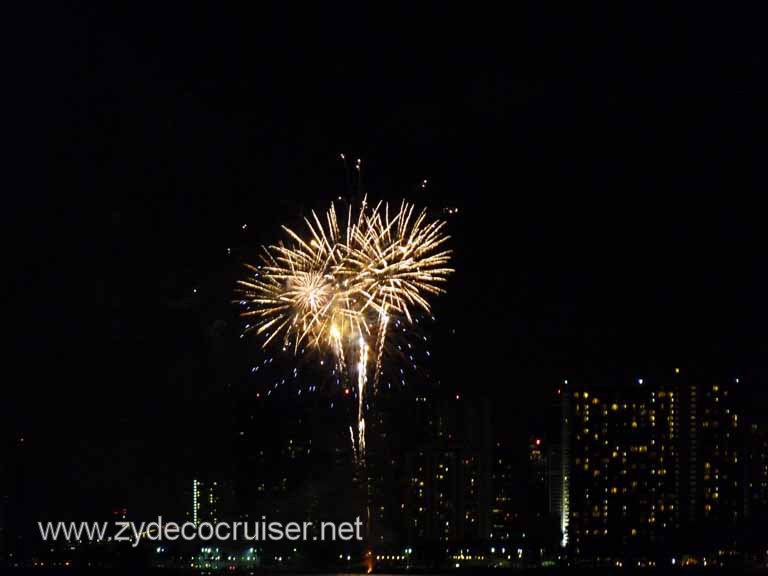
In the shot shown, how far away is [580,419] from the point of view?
55.9 metres

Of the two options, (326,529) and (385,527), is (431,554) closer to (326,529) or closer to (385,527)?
(385,527)

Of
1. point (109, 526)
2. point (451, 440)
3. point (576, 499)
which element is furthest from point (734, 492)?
point (109, 526)

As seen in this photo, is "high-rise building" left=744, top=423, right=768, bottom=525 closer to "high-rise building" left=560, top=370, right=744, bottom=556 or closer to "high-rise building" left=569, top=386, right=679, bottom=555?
"high-rise building" left=560, top=370, right=744, bottom=556

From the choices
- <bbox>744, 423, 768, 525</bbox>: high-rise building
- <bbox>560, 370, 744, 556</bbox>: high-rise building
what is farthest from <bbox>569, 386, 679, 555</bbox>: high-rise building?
<bbox>744, 423, 768, 525</bbox>: high-rise building

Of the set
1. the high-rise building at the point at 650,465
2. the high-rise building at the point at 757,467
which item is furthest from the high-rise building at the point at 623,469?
the high-rise building at the point at 757,467

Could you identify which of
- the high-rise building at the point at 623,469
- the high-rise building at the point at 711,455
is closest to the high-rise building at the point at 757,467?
the high-rise building at the point at 711,455

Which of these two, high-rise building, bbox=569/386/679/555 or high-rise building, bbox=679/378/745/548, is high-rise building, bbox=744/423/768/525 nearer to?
high-rise building, bbox=679/378/745/548

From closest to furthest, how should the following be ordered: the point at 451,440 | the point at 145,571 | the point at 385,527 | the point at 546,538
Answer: the point at 145,571 < the point at 385,527 < the point at 451,440 < the point at 546,538

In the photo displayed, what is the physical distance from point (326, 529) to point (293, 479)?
5.10 meters

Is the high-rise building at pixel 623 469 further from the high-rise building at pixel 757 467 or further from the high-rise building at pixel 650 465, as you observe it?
the high-rise building at pixel 757 467

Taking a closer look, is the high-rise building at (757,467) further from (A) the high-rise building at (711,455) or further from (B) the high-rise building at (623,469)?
(B) the high-rise building at (623,469)

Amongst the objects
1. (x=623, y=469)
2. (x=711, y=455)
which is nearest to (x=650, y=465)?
(x=623, y=469)

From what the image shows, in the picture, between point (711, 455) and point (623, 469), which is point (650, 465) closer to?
point (623, 469)

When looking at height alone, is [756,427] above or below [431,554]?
above
